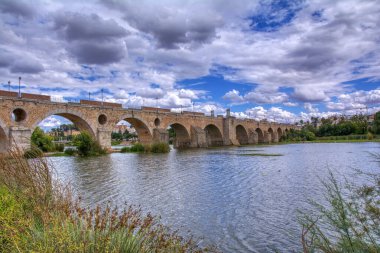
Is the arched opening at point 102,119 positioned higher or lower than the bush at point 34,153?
higher

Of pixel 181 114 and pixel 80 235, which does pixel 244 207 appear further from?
pixel 181 114

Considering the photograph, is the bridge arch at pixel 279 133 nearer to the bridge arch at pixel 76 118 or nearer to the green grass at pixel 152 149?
the green grass at pixel 152 149

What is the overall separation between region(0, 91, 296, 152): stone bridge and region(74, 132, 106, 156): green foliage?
2.98m

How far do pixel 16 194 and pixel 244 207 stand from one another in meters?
5.94

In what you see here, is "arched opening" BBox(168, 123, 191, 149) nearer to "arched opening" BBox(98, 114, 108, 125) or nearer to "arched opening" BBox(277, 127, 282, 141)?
"arched opening" BBox(98, 114, 108, 125)

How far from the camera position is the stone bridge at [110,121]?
2595 cm

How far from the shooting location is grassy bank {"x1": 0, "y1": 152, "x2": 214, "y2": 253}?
11.2 ft

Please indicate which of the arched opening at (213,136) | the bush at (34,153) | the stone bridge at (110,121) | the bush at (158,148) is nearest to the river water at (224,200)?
the bush at (34,153)

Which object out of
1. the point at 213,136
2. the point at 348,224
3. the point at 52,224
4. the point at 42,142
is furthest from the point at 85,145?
the point at 213,136

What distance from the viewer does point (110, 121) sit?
3603cm

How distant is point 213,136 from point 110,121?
94.7ft

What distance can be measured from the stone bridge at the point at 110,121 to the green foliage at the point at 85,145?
298 centimetres

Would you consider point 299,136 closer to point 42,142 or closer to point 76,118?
point 76,118

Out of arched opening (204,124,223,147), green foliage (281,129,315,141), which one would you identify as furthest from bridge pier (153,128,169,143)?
green foliage (281,129,315,141)
